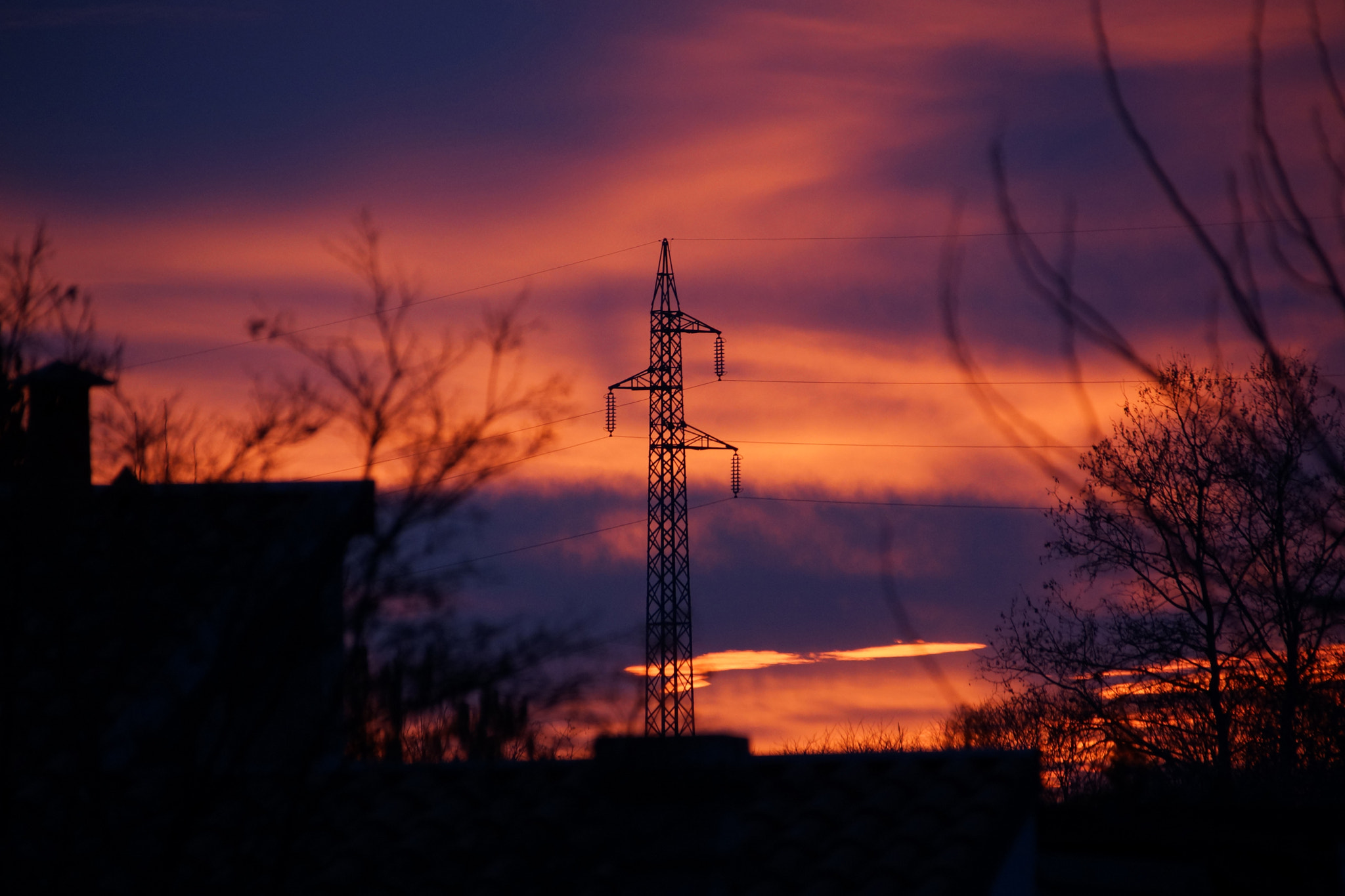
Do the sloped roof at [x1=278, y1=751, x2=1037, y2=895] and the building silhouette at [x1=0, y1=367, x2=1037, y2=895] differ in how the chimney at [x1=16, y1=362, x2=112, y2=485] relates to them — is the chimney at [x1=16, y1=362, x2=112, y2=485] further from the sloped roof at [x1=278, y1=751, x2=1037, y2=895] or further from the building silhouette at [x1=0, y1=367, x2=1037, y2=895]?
the sloped roof at [x1=278, y1=751, x2=1037, y2=895]

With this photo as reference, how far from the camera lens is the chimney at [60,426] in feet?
25.5

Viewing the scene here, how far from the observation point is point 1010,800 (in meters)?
8.16

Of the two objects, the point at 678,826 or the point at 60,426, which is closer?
the point at 678,826

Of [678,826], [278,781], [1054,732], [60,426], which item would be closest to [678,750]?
[678,826]

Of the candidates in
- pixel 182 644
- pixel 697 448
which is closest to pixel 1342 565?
pixel 697 448

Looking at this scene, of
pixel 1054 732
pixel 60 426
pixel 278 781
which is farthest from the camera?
pixel 1054 732

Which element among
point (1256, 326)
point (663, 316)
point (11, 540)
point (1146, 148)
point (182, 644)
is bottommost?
point (182, 644)

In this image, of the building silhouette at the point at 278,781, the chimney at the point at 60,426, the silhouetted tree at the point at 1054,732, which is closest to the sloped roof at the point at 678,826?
the building silhouette at the point at 278,781

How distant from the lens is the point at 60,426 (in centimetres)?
828

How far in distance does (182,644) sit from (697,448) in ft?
51.8

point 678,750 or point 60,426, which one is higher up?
point 60,426

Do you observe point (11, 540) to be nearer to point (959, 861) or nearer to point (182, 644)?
point (182, 644)

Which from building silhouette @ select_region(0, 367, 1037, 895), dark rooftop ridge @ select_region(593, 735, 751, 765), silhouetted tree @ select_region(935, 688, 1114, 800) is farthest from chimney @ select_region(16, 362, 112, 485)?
silhouetted tree @ select_region(935, 688, 1114, 800)

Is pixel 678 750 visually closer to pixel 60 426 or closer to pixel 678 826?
pixel 678 826
